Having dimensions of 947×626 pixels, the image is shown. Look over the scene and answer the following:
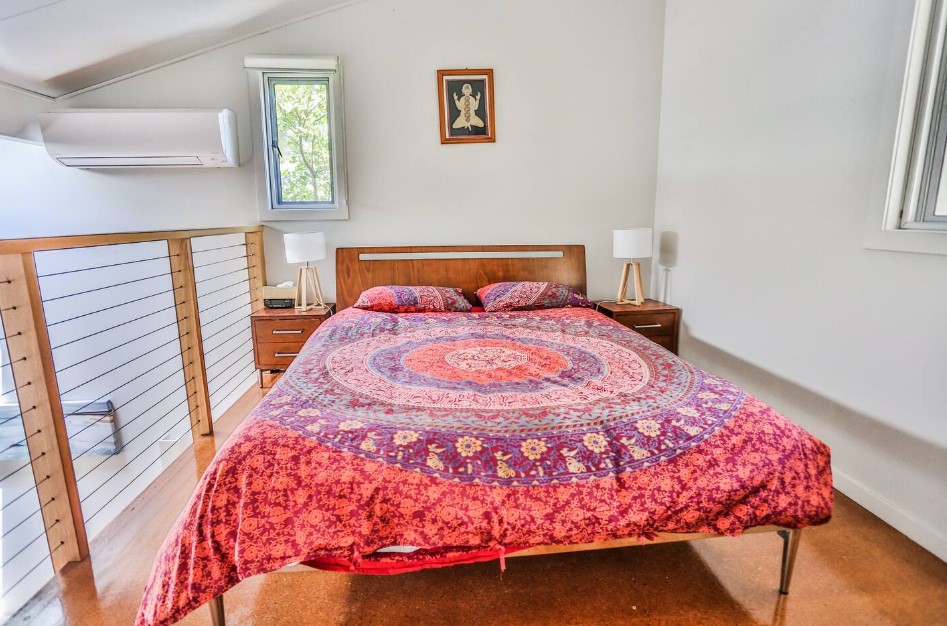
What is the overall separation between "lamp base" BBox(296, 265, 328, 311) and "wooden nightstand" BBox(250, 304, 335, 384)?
148 mm

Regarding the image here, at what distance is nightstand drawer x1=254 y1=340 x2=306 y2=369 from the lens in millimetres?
3158

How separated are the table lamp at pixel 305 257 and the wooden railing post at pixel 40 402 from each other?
162 centimetres

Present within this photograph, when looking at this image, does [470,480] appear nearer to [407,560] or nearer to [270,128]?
[407,560]

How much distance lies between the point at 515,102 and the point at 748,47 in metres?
1.42

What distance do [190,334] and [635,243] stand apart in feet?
8.98

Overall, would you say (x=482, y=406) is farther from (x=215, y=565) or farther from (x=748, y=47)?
(x=748, y=47)

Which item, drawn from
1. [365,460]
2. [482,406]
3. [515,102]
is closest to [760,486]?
[482,406]

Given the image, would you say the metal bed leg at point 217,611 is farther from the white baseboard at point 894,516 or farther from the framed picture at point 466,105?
the framed picture at point 466,105

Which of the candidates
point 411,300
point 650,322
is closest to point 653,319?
point 650,322

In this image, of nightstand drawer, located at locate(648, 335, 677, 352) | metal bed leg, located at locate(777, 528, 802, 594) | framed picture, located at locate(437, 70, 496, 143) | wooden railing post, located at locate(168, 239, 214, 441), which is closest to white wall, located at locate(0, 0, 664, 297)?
framed picture, located at locate(437, 70, 496, 143)

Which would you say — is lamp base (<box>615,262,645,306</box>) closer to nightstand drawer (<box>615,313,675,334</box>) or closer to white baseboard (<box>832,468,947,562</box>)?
nightstand drawer (<box>615,313,675,334</box>)

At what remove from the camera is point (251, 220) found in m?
3.39

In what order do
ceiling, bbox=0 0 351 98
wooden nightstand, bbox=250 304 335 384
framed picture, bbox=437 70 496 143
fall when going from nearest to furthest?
ceiling, bbox=0 0 351 98 → wooden nightstand, bbox=250 304 335 384 → framed picture, bbox=437 70 496 143

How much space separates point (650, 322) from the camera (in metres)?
3.28
